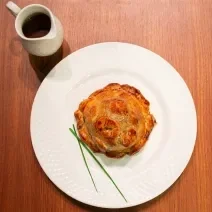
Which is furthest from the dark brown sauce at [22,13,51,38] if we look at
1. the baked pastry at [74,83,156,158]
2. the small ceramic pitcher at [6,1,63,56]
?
the baked pastry at [74,83,156,158]

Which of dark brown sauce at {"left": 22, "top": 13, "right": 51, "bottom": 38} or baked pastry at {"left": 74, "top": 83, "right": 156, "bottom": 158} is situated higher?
dark brown sauce at {"left": 22, "top": 13, "right": 51, "bottom": 38}

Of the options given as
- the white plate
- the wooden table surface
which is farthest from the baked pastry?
the wooden table surface

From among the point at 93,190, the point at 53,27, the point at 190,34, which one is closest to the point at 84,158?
the point at 93,190

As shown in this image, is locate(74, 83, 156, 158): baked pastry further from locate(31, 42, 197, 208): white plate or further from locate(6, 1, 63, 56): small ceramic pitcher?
locate(6, 1, 63, 56): small ceramic pitcher

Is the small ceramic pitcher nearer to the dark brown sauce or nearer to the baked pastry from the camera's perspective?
the dark brown sauce

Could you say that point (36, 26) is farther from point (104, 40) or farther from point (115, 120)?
point (115, 120)

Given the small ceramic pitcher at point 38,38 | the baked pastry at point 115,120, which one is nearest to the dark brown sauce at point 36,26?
the small ceramic pitcher at point 38,38

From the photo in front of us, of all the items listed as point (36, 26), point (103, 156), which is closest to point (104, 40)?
point (36, 26)
